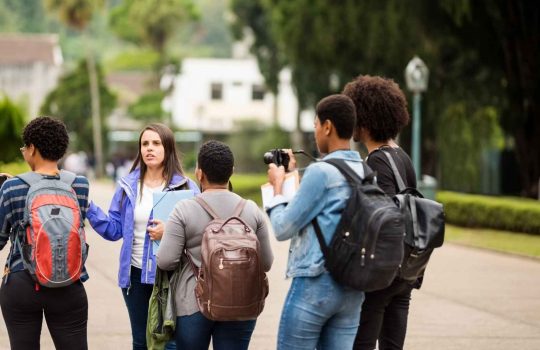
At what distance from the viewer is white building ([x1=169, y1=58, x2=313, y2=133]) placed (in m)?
86.1

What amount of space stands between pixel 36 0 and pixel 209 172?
395 feet

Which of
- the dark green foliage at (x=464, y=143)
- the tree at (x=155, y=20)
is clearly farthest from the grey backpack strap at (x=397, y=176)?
the tree at (x=155, y=20)

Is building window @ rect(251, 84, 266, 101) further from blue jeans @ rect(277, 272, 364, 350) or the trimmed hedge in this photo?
blue jeans @ rect(277, 272, 364, 350)

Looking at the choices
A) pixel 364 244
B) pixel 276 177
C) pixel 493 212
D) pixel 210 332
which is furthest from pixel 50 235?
pixel 493 212

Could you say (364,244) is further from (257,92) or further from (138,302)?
(257,92)

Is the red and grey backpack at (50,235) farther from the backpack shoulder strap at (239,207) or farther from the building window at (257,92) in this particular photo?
the building window at (257,92)

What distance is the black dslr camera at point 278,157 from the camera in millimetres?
5223

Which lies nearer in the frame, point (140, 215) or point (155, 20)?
point (140, 215)

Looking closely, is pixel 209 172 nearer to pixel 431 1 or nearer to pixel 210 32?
pixel 431 1

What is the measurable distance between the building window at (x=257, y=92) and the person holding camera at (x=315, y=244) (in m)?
82.0

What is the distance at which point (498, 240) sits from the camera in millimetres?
19875

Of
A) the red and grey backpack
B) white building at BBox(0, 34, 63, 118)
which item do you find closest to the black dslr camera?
the red and grey backpack

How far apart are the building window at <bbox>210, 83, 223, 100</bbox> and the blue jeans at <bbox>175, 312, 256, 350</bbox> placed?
8180 cm

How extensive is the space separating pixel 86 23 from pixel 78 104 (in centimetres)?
609
